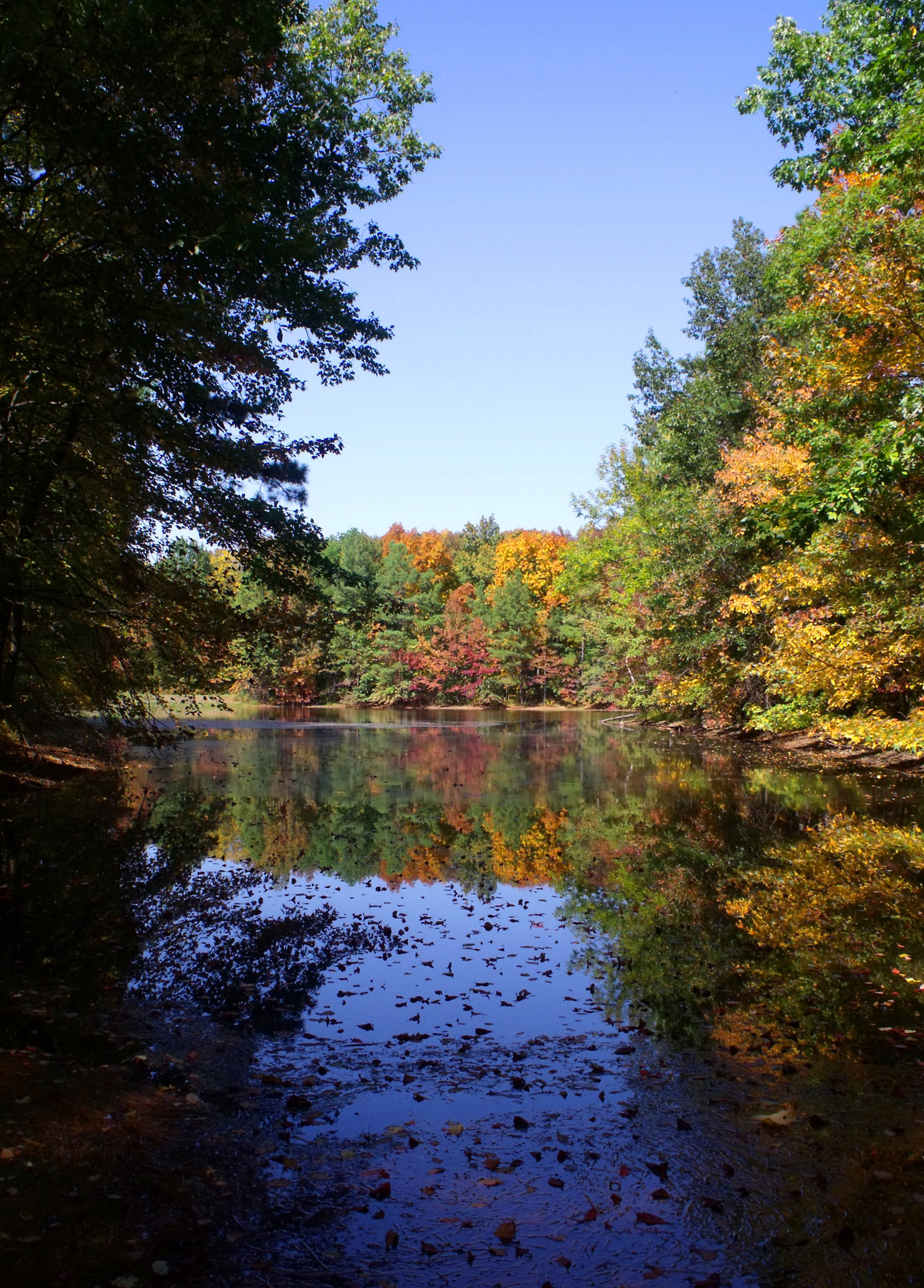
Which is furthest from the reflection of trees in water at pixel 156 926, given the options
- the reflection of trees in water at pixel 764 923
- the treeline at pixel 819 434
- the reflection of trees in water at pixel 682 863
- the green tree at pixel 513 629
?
the green tree at pixel 513 629

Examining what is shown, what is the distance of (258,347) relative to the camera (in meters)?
11.4

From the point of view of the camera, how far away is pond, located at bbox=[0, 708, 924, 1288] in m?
3.52

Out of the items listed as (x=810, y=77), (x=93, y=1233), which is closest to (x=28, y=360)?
(x=93, y=1233)

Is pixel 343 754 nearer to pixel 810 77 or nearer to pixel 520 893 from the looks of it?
pixel 520 893

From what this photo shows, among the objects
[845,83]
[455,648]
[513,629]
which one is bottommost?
[455,648]

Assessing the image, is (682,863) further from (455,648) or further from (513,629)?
(455,648)

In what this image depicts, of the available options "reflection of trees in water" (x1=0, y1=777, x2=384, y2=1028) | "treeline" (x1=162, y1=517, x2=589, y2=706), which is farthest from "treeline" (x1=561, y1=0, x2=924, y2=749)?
"treeline" (x1=162, y1=517, x2=589, y2=706)

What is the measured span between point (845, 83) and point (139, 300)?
11279 mm

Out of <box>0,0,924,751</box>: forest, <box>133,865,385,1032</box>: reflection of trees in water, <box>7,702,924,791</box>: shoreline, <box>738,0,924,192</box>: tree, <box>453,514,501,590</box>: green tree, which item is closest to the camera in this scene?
<box>133,865,385,1032</box>: reflection of trees in water

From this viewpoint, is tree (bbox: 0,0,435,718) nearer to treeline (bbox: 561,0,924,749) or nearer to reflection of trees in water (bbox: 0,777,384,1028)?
reflection of trees in water (bbox: 0,777,384,1028)

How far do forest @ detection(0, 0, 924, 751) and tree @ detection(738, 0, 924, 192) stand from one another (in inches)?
1.8

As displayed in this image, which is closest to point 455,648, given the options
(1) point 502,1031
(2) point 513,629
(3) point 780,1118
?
(2) point 513,629

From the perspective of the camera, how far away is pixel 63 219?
837cm

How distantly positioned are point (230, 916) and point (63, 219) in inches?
292
